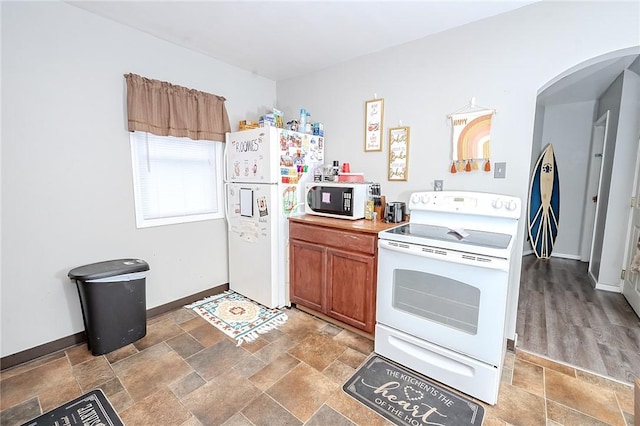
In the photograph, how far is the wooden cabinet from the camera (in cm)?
227

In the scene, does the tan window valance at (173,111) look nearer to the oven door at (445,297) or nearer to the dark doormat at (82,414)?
the dark doormat at (82,414)

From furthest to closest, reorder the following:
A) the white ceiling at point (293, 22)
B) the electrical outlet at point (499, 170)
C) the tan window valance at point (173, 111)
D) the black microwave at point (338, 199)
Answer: the black microwave at point (338, 199)
the tan window valance at point (173, 111)
the electrical outlet at point (499, 170)
the white ceiling at point (293, 22)

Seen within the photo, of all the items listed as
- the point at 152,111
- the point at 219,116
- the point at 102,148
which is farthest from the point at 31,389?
the point at 219,116

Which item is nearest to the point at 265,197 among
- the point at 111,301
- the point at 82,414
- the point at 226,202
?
the point at 226,202

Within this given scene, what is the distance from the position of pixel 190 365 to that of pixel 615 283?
448cm

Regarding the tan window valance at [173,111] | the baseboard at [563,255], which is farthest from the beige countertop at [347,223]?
the baseboard at [563,255]

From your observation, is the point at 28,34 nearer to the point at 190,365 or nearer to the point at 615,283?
the point at 190,365

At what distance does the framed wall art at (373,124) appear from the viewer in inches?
109

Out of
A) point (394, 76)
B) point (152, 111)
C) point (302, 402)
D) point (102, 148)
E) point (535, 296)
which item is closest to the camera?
point (302, 402)

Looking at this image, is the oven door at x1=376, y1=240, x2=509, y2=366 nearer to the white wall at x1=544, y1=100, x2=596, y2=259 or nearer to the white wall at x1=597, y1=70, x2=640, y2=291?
the white wall at x1=597, y1=70, x2=640, y2=291

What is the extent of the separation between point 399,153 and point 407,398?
1935 millimetres

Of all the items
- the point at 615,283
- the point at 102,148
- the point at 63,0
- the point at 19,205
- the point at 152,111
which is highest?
the point at 63,0

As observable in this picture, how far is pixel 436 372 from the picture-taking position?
1.86 metres

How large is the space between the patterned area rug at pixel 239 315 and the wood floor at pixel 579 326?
6.90 feet
